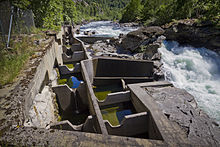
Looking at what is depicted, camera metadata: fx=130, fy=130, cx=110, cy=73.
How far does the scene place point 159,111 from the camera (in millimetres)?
6055

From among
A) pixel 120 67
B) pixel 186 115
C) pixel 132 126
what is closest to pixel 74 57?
pixel 120 67

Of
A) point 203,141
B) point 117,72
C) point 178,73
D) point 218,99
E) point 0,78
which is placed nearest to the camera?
point 0,78

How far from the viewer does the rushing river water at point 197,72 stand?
33.4 ft

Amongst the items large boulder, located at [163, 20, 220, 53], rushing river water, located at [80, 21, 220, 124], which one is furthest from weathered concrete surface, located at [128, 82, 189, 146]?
large boulder, located at [163, 20, 220, 53]

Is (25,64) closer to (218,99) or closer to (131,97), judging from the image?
(131,97)

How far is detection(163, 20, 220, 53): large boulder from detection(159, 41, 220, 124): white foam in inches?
45.2

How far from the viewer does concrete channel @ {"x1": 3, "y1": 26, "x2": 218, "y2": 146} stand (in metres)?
3.59

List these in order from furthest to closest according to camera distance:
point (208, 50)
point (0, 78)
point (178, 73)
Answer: point (208, 50), point (178, 73), point (0, 78)

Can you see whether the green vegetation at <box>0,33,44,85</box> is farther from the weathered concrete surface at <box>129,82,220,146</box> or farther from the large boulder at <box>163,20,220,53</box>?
the large boulder at <box>163,20,220,53</box>

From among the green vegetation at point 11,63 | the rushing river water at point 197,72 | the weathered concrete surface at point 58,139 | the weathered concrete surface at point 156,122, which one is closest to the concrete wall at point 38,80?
the green vegetation at point 11,63

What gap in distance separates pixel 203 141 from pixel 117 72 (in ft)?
24.1

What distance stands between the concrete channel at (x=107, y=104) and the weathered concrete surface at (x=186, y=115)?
0.29 m

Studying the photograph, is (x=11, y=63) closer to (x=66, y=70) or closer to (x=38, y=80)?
(x=38, y=80)

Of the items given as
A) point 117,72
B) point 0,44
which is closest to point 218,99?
point 117,72
